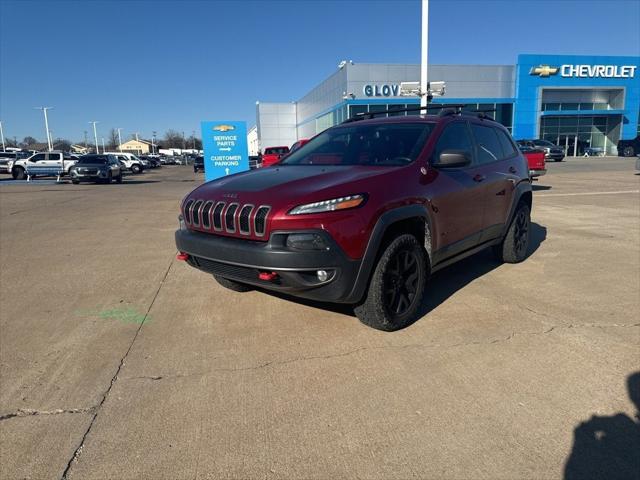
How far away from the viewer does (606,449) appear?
222 centimetres

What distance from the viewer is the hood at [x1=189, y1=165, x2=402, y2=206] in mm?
3150

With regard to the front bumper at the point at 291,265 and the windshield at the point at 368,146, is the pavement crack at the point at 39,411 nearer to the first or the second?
the front bumper at the point at 291,265

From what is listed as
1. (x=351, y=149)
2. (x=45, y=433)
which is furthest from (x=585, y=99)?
(x=45, y=433)

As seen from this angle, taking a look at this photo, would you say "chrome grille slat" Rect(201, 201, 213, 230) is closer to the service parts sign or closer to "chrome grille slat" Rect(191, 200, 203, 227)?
"chrome grille slat" Rect(191, 200, 203, 227)

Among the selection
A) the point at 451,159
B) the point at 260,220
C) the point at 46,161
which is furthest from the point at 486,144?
the point at 46,161

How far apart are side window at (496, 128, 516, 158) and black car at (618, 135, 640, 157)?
4776cm

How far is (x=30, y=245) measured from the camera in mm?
7156

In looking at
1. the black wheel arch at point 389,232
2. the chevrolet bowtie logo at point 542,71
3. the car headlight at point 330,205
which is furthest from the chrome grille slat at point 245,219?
the chevrolet bowtie logo at point 542,71

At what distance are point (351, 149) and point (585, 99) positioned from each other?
179 ft

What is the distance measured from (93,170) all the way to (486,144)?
78.3 ft

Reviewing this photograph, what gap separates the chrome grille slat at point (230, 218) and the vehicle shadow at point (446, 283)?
1.18 metres

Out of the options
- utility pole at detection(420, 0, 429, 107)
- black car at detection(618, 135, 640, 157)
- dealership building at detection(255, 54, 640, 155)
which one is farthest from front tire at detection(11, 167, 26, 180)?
black car at detection(618, 135, 640, 157)

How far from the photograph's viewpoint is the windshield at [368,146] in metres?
3.98

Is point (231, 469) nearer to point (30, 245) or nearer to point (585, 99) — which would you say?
point (30, 245)
